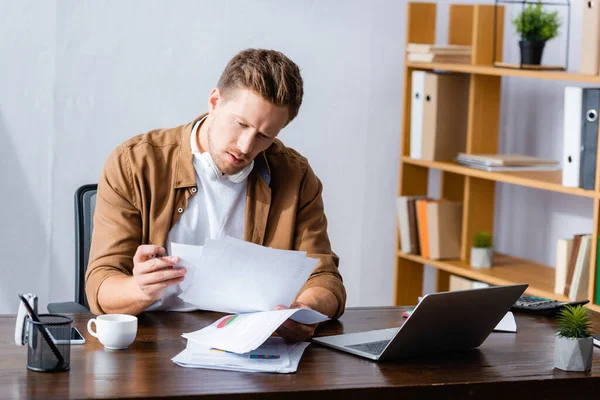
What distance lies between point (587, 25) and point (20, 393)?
2.44 meters

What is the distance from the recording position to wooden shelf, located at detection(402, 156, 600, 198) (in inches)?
126

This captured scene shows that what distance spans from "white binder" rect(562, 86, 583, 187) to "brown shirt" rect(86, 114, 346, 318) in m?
1.20

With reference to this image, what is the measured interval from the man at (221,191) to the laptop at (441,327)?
239 mm

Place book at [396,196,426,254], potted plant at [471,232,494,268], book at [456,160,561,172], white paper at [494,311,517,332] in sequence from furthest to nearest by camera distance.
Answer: book at [396,196,426,254]
potted plant at [471,232,494,268]
book at [456,160,561,172]
white paper at [494,311,517,332]

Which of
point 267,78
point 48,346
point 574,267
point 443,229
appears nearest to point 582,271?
point 574,267

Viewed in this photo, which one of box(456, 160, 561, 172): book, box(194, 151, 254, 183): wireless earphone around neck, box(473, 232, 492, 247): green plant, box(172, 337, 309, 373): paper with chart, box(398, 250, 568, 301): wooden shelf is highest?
box(194, 151, 254, 183): wireless earphone around neck

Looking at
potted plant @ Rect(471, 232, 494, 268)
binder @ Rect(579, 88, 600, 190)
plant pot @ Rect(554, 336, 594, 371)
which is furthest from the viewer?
potted plant @ Rect(471, 232, 494, 268)

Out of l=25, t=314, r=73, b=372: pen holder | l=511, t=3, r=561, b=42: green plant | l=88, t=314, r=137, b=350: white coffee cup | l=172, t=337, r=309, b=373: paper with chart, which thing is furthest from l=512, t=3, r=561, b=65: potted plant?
l=25, t=314, r=73, b=372: pen holder

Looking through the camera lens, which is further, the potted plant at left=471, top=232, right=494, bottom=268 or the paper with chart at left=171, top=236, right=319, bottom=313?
the potted plant at left=471, top=232, right=494, bottom=268

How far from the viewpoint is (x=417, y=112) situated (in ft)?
12.9

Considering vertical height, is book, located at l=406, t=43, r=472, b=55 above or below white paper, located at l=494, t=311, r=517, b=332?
above

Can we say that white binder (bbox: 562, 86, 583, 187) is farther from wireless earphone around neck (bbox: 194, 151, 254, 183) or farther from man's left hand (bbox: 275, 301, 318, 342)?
man's left hand (bbox: 275, 301, 318, 342)

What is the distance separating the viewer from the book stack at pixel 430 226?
151 inches

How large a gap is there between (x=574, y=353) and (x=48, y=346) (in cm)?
99
